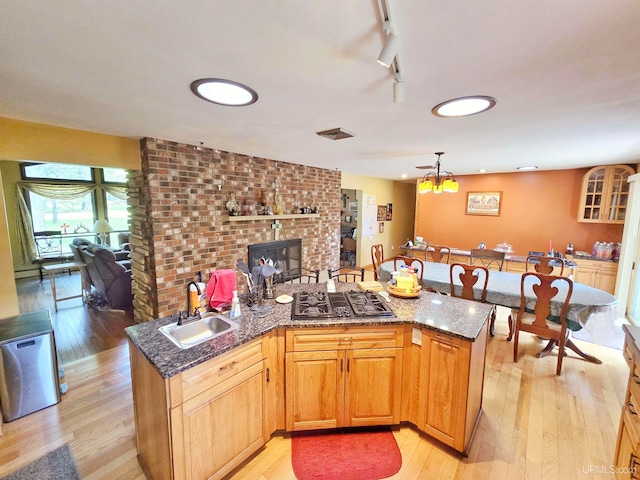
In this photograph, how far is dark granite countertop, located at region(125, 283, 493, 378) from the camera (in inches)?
54.8

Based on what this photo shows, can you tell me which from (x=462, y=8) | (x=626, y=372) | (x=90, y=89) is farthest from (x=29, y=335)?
(x=626, y=372)

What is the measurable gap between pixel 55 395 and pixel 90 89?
240 cm

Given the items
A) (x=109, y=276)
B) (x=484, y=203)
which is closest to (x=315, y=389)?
(x=109, y=276)

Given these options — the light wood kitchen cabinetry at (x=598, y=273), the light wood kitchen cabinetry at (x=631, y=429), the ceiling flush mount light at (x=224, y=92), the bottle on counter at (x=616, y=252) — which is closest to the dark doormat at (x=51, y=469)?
the ceiling flush mount light at (x=224, y=92)

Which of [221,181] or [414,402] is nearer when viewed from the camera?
[414,402]

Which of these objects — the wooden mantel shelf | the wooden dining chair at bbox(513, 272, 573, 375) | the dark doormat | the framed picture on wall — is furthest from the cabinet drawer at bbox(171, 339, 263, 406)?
the framed picture on wall

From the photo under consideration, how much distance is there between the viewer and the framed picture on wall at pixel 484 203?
5441mm

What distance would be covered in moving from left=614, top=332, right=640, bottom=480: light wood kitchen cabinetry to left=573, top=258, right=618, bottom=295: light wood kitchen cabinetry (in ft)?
12.8

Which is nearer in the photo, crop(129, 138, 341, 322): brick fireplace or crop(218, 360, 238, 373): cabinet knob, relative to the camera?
crop(218, 360, 238, 373): cabinet knob

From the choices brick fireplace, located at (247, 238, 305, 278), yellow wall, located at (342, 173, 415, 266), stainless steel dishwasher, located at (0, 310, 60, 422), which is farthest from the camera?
yellow wall, located at (342, 173, 415, 266)

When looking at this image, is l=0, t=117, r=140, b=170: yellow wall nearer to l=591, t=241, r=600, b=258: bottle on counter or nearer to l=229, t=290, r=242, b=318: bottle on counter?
l=229, t=290, r=242, b=318: bottle on counter

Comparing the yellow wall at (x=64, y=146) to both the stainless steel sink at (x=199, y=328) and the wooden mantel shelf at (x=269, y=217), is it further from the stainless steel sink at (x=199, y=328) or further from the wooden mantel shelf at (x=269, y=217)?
the stainless steel sink at (x=199, y=328)

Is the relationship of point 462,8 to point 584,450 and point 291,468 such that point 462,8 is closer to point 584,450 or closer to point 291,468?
point 291,468

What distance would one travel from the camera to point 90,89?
1.63m
